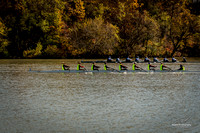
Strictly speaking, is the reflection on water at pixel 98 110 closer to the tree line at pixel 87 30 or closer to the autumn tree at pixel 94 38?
the autumn tree at pixel 94 38

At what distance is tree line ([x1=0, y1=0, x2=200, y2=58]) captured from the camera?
71938mm

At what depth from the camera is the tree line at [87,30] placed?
236ft

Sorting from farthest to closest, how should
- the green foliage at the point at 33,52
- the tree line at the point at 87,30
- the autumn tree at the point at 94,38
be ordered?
1. the green foliage at the point at 33,52
2. the tree line at the point at 87,30
3. the autumn tree at the point at 94,38

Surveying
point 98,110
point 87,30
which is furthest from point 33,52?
point 98,110

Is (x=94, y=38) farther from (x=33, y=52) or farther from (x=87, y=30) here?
(x=33, y=52)

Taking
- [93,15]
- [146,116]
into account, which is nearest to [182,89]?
[146,116]

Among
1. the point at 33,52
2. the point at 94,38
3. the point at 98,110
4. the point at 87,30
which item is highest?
the point at 87,30

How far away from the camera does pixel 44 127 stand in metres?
12.8

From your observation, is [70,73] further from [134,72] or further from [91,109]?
[91,109]

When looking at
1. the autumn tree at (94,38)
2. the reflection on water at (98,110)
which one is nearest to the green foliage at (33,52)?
the autumn tree at (94,38)

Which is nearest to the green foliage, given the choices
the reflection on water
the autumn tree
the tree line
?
the tree line

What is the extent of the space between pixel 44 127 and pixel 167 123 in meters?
5.00

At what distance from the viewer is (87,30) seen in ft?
235

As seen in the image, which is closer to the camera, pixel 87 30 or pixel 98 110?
pixel 98 110
